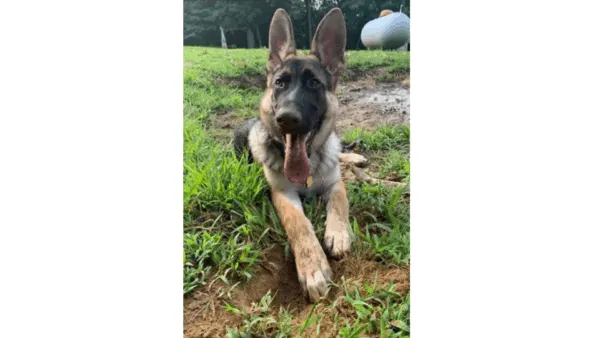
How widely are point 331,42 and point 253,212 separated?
913mm

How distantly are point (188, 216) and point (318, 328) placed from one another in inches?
31.5

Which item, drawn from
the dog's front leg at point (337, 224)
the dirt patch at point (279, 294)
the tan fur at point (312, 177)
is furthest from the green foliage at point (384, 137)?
the dirt patch at point (279, 294)

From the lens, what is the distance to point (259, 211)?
6.81ft

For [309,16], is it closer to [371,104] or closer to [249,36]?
[249,36]

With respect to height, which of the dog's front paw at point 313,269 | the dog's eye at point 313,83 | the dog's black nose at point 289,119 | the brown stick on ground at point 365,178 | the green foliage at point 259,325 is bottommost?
the green foliage at point 259,325

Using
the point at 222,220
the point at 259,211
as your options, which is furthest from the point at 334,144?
the point at 222,220

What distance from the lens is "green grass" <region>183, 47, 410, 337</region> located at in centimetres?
178

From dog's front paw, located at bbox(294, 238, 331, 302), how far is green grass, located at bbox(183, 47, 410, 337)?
0.23ft

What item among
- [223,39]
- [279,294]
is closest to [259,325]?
[279,294]

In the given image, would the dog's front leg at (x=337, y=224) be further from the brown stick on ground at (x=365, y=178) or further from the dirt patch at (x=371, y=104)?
the dirt patch at (x=371, y=104)

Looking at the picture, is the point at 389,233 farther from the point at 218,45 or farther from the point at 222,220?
the point at 218,45

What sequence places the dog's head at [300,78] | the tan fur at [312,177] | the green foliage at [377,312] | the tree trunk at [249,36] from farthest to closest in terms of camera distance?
the tree trunk at [249,36] → the dog's head at [300,78] → the tan fur at [312,177] → the green foliage at [377,312]

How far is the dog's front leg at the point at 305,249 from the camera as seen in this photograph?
1809mm

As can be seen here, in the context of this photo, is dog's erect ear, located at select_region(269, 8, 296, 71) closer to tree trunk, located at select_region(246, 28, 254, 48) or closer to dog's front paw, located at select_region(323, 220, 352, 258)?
tree trunk, located at select_region(246, 28, 254, 48)
